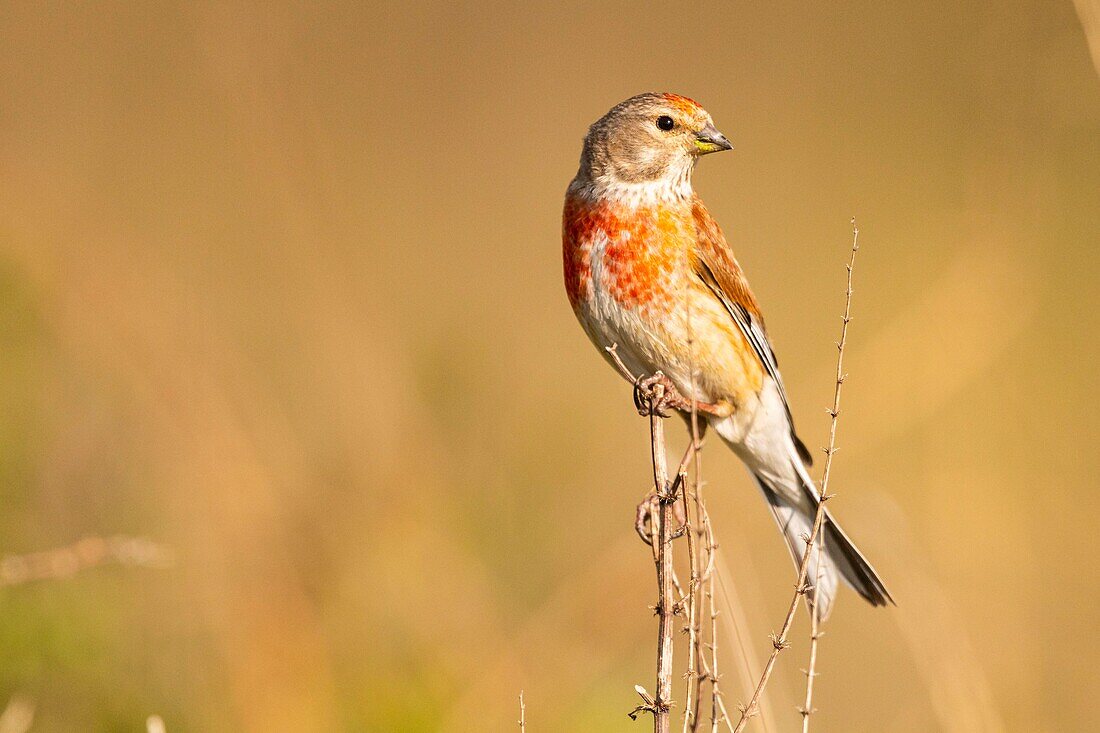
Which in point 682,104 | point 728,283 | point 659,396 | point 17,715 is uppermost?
point 682,104

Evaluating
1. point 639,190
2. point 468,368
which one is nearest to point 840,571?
point 639,190

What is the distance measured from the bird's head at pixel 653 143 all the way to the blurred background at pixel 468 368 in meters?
0.64

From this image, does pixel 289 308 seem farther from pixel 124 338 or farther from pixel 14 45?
pixel 14 45

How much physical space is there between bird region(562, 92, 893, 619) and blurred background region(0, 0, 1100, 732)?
26cm

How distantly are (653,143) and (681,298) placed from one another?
1.59 feet

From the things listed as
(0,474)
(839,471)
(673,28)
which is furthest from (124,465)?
(673,28)

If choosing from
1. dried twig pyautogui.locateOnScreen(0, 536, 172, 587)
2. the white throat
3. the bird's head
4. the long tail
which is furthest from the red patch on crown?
dried twig pyautogui.locateOnScreen(0, 536, 172, 587)

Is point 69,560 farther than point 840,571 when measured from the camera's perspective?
No

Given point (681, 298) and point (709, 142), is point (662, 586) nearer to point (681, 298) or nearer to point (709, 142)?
point (681, 298)

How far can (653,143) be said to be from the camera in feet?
12.1

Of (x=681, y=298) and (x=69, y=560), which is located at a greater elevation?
(x=681, y=298)

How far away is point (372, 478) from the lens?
454 centimetres

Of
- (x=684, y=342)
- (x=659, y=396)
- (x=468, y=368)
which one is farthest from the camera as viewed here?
(x=468, y=368)

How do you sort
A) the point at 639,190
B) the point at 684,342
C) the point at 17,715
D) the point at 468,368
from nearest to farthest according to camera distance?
the point at 17,715 < the point at 684,342 < the point at 639,190 < the point at 468,368
